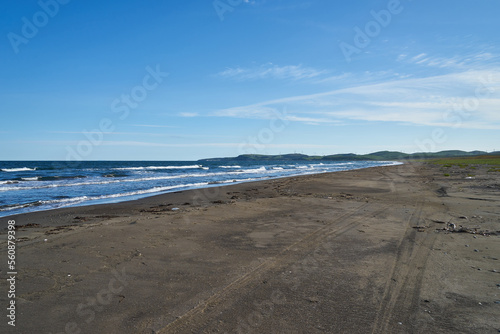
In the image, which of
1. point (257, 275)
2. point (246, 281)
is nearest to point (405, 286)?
point (257, 275)

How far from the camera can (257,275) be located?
5.82 meters

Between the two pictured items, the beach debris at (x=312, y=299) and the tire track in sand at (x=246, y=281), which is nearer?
the tire track in sand at (x=246, y=281)

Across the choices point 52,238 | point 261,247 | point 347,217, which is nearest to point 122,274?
point 261,247

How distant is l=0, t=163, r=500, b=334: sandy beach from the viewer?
4.23 m

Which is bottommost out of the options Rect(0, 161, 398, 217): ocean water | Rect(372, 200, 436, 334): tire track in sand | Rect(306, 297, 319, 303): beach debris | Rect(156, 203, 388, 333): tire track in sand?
Rect(372, 200, 436, 334): tire track in sand

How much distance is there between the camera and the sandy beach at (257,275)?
423 centimetres

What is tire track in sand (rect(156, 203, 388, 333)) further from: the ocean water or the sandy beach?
the ocean water

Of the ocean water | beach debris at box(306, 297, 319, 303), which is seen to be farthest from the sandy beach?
the ocean water

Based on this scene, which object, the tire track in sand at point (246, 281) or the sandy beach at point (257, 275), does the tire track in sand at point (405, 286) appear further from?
the tire track in sand at point (246, 281)

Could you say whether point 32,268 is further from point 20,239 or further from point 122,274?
point 20,239
